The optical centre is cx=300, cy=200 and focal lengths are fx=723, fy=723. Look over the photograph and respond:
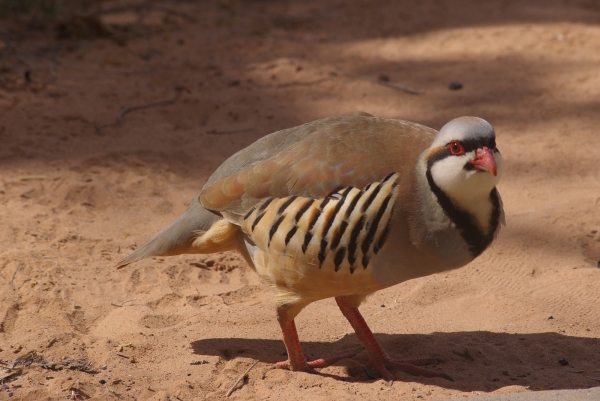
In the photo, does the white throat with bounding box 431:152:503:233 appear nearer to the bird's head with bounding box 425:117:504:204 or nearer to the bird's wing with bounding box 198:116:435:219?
the bird's head with bounding box 425:117:504:204

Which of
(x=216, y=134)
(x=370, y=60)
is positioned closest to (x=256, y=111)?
(x=216, y=134)

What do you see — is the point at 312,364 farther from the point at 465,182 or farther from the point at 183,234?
the point at 465,182

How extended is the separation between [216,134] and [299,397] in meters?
4.28

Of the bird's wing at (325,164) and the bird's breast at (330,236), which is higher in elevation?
the bird's wing at (325,164)

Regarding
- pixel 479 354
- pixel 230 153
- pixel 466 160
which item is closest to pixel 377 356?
pixel 479 354

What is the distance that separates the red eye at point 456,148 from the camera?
375 centimetres

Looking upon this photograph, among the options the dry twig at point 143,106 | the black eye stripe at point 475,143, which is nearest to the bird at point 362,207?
the black eye stripe at point 475,143

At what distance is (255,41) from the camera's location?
10414 millimetres

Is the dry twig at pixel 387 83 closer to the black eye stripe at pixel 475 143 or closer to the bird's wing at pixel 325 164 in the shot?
the bird's wing at pixel 325 164

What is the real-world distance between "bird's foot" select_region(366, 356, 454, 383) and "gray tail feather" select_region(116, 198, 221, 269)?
1.33m

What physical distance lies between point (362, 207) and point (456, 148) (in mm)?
581

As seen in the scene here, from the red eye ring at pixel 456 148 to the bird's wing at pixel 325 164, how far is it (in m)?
0.28

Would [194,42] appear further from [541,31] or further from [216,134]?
[541,31]

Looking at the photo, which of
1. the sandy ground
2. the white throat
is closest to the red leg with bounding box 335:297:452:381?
the sandy ground
